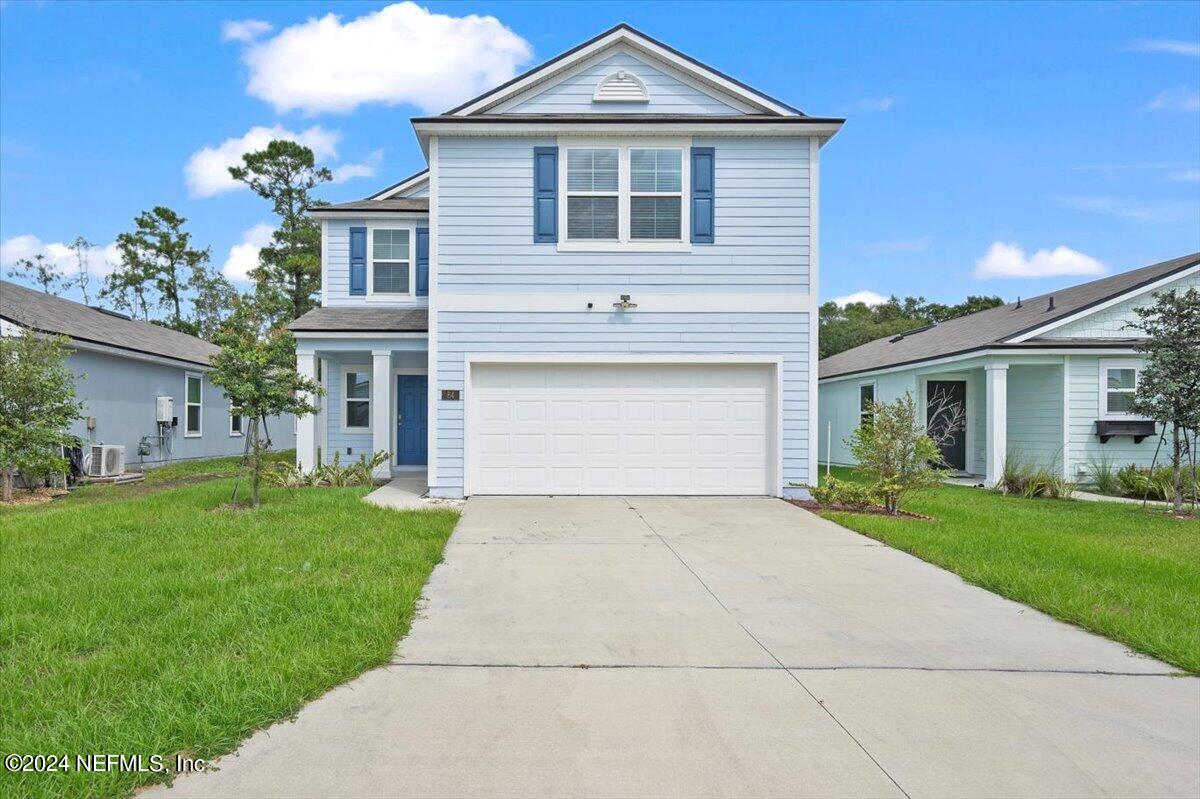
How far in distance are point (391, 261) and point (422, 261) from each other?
0.72 m

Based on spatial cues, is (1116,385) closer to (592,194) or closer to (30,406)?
(592,194)

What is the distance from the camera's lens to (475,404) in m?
10.6

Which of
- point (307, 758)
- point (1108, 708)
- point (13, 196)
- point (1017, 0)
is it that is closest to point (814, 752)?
point (1108, 708)

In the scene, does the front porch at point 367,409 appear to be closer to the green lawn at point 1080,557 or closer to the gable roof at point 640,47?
the gable roof at point 640,47

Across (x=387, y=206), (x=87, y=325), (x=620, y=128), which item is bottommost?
(x=87, y=325)

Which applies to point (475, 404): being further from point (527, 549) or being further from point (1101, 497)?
point (1101, 497)

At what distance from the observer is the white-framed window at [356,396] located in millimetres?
14039

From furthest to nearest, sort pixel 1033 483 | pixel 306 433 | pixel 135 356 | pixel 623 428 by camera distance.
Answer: pixel 135 356
pixel 306 433
pixel 1033 483
pixel 623 428

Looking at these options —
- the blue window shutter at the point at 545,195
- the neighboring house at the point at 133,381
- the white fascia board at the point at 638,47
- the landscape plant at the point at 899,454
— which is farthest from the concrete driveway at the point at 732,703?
the neighboring house at the point at 133,381

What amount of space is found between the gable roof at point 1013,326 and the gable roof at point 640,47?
6708 mm

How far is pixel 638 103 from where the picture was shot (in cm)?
1091

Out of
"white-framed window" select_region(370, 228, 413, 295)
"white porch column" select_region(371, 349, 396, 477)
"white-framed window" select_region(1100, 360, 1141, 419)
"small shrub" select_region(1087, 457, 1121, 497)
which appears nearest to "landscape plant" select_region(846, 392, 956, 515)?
"small shrub" select_region(1087, 457, 1121, 497)

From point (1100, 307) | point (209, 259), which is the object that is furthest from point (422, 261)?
point (209, 259)

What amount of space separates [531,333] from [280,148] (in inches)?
925
